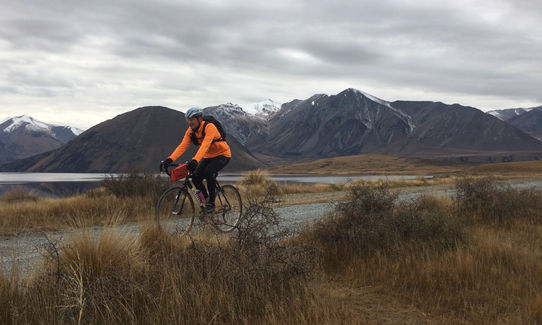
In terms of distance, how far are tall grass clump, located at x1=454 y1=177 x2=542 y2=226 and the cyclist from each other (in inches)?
232

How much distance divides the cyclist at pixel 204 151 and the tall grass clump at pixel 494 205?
5889mm

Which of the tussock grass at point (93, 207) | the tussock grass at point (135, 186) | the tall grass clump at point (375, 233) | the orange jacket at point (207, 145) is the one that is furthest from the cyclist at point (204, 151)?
the tussock grass at point (135, 186)

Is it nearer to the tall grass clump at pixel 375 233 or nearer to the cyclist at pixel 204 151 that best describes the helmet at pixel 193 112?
the cyclist at pixel 204 151

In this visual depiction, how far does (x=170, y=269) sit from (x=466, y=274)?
365cm

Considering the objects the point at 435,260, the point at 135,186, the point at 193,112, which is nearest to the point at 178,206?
the point at 193,112

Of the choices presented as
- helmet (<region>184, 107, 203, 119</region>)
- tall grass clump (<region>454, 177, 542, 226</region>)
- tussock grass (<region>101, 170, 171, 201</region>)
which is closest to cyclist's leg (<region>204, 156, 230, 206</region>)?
helmet (<region>184, 107, 203, 119</region>)

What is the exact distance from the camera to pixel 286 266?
15.5 ft

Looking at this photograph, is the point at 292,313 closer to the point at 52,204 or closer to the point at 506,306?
the point at 506,306

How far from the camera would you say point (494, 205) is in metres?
9.66

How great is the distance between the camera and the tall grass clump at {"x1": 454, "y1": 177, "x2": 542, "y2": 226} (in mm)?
9352

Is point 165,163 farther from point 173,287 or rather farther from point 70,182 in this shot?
point 70,182

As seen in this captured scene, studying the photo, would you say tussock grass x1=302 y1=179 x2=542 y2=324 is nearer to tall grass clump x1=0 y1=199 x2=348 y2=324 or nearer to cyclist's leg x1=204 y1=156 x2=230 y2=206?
tall grass clump x1=0 y1=199 x2=348 y2=324

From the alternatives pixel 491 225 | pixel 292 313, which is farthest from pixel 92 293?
pixel 491 225

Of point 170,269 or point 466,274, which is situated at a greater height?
point 170,269
